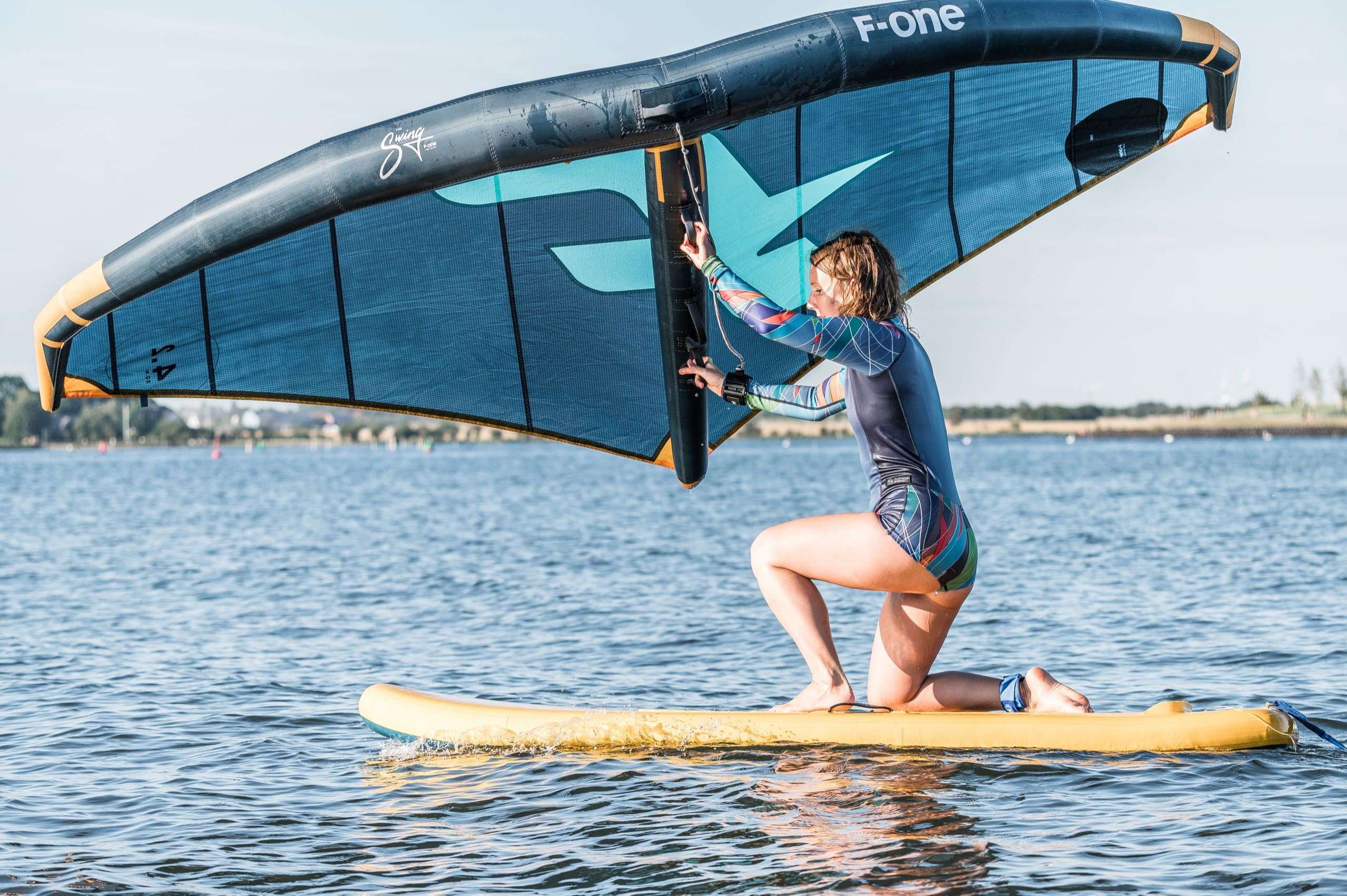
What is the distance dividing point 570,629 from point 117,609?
6.81 meters

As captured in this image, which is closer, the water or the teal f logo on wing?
the water

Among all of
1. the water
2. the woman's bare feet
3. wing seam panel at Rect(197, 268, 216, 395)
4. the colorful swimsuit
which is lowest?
the water

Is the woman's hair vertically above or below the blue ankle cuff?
above

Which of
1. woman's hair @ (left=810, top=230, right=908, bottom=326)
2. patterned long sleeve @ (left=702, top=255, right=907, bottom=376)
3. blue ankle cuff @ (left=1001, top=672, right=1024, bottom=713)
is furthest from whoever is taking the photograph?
blue ankle cuff @ (left=1001, top=672, right=1024, bottom=713)

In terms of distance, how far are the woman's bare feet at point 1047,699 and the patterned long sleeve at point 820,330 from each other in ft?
7.36

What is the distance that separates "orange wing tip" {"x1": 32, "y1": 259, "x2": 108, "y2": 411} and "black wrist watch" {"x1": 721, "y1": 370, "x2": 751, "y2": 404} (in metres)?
2.75

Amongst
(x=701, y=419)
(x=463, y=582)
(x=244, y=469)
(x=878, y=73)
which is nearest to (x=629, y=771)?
(x=701, y=419)

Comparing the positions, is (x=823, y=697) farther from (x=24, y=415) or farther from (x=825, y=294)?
(x=24, y=415)

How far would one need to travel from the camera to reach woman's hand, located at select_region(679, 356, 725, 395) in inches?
→ 229

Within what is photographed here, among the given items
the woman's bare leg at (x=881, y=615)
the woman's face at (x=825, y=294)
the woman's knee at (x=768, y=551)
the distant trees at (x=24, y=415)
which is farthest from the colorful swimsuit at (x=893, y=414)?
the distant trees at (x=24, y=415)

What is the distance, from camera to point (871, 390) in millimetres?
5305

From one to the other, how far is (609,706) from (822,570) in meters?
4.49

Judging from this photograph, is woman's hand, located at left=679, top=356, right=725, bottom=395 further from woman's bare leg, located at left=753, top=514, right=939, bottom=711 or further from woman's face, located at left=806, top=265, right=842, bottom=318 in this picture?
woman's bare leg, located at left=753, top=514, right=939, bottom=711

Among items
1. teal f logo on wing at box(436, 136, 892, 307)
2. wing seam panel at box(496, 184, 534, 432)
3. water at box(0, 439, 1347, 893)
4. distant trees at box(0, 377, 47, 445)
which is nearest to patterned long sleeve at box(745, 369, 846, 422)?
teal f logo on wing at box(436, 136, 892, 307)
